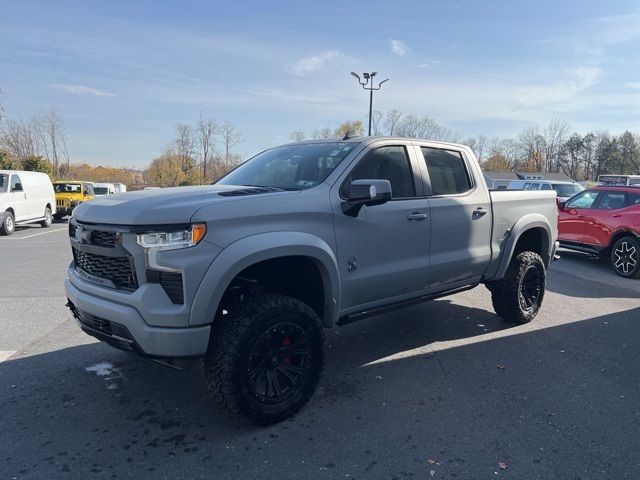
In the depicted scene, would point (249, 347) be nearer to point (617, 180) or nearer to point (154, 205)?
point (154, 205)

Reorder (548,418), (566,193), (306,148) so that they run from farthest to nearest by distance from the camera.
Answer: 1. (566,193)
2. (306,148)
3. (548,418)

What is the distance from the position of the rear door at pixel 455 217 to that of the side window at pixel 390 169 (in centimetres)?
24

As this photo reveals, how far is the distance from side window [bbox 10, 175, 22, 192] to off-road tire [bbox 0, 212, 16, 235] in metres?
0.90

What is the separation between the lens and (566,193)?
57.6 feet

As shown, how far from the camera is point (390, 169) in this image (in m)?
4.23

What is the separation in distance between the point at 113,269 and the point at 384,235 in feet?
6.70

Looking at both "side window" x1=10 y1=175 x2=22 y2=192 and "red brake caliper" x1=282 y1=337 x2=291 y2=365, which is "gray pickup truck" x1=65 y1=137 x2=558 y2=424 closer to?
"red brake caliper" x1=282 y1=337 x2=291 y2=365

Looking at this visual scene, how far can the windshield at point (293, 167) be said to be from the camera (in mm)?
3922

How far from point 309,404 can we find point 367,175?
1.86 meters

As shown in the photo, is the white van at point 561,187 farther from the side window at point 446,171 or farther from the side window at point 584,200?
the side window at point 446,171

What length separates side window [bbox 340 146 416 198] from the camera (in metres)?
3.97

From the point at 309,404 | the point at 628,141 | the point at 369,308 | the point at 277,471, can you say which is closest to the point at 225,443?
the point at 277,471

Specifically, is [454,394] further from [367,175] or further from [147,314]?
[147,314]

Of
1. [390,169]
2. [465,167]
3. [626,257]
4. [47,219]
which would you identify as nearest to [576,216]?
[626,257]
